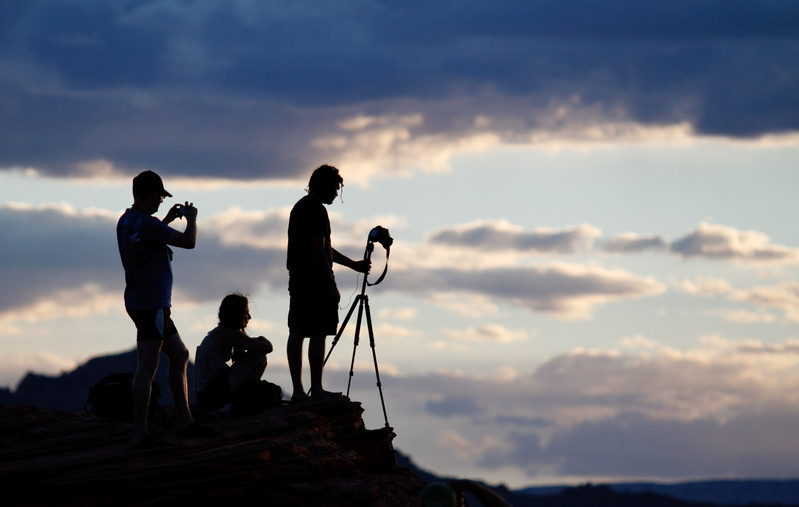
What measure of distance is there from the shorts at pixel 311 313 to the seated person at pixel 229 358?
1.84ft

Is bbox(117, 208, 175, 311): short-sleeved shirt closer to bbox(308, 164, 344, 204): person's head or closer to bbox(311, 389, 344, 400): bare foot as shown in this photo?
bbox(308, 164, 344, 204): person's head

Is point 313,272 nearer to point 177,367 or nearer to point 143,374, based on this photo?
point 177,367

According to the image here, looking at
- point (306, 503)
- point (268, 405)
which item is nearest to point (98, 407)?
point (268, 405)

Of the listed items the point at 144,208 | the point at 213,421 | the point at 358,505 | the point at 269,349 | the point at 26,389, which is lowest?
the point at 358,505

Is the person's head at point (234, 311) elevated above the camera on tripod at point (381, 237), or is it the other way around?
the camera on tripod at point (381, 237)

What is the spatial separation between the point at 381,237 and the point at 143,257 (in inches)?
175

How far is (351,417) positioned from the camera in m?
15.1

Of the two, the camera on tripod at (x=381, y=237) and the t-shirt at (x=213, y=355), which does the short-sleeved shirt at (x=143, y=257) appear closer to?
the t-shirt at (x=213, y=355)

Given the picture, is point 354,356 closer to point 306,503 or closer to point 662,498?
point 306,503

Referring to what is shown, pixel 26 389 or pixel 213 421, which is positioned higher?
pixel 26 389

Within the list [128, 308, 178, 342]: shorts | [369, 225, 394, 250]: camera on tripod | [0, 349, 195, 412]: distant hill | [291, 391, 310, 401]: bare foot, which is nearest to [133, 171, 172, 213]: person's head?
[128, 308, 178, 342]: shorts

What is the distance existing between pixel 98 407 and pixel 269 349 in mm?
2571

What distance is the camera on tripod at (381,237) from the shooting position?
49.1 ft

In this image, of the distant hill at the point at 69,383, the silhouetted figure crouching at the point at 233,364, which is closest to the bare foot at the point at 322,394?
the silhouetted figure crouching at the point at 233,364
